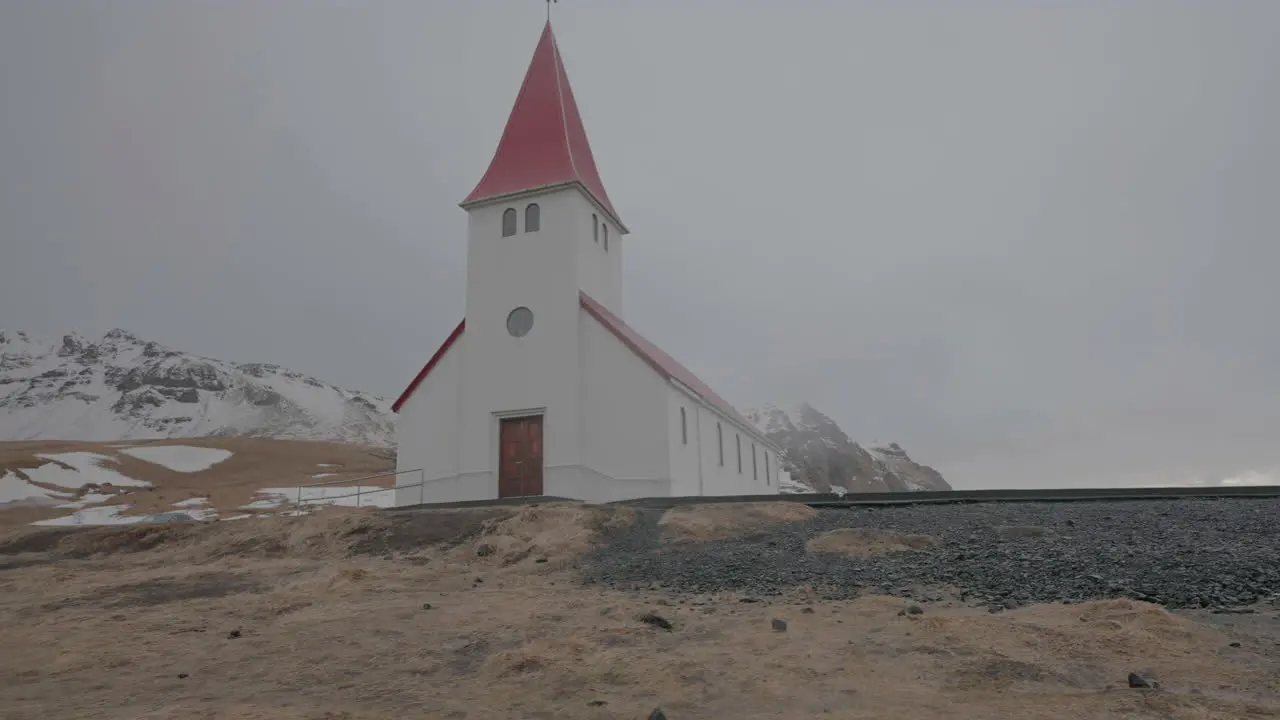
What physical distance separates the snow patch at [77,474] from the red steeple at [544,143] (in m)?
31.1

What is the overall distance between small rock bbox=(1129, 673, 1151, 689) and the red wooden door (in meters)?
16.3

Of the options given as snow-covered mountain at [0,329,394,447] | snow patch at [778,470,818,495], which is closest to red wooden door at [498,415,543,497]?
snow patch at [778,470,818,495]

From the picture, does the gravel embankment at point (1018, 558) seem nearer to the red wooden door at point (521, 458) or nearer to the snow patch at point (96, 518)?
the red wooden door at point (521, 458)

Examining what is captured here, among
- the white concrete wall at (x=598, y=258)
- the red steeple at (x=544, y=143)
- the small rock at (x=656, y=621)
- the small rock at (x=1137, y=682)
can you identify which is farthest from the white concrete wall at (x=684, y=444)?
the small rock at (x=1137, y=682)

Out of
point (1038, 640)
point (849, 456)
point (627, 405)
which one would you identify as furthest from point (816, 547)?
point (849, 456)

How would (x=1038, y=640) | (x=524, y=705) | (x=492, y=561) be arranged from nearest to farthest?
1. (x=524, y=705)
2. (x=1038, y=640)
3. (x=492, y=561)

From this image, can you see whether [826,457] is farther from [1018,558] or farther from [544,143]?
[1018,558]

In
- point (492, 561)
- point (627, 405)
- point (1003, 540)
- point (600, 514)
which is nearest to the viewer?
point (1003, 540)

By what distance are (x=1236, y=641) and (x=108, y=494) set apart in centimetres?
4558

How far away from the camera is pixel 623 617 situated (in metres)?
7.24

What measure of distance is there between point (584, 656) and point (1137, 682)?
3.63m

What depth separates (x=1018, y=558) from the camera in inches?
334

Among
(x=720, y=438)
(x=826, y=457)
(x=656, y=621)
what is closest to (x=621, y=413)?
(x=720, y=438)

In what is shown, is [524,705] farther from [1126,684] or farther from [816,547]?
[816,547]
